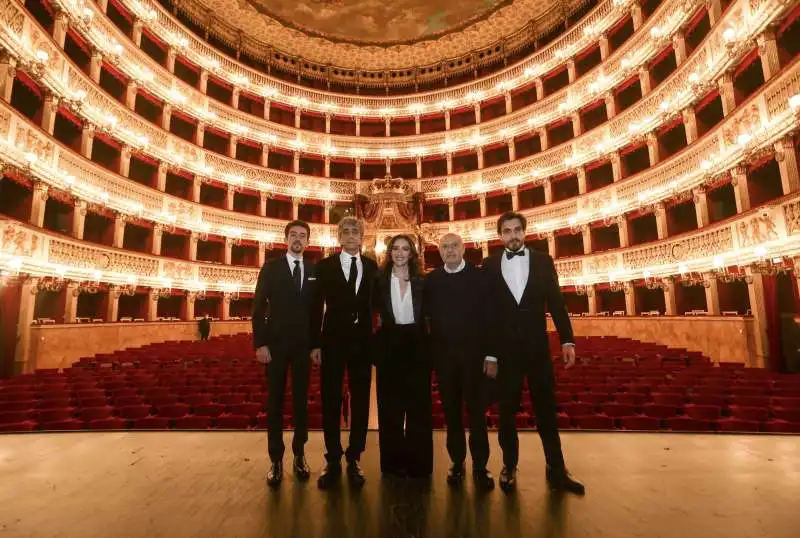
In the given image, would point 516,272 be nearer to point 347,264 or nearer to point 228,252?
point 347,264

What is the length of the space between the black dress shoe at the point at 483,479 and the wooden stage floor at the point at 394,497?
75mm

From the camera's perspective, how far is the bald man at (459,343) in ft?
9.77

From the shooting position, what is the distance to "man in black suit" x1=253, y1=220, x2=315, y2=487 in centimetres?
323

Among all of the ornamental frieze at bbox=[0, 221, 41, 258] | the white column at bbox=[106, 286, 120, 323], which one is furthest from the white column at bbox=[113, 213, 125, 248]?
the ornamental frieze at bbox=[0, 221, 41, 258]

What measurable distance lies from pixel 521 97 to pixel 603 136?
8.41 meters

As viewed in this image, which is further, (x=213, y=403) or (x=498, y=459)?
(x=213, y=403)

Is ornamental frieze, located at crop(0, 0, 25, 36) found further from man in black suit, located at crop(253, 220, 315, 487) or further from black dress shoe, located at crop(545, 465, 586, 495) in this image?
black dress shoe, located at crop(545, 465, 586, 495)

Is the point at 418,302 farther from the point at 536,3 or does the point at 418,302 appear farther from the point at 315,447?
the point at 536,3

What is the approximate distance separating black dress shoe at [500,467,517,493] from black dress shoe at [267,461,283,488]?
160 centimetres

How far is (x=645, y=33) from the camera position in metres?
18.6

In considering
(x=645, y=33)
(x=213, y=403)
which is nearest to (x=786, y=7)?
(x=645, y=33)

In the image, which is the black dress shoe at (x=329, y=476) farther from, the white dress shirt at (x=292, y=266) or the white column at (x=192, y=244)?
the white column at (x=192, y=244)

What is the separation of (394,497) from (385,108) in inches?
1202

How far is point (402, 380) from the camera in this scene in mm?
3045
